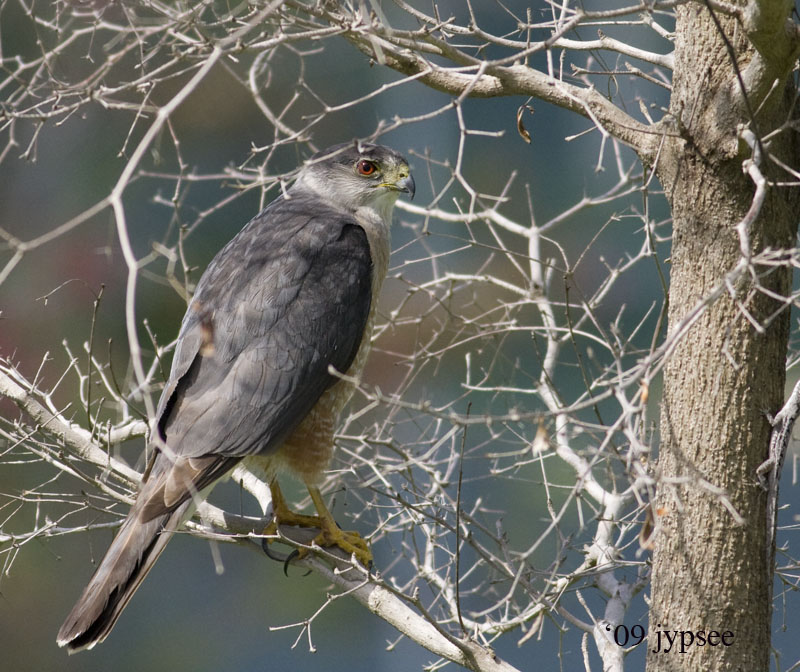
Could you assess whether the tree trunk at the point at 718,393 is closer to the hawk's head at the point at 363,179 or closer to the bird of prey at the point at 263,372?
the bird of prey at the point at 263,372

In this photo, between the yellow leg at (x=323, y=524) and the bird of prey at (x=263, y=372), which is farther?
the yellow leg at (x=323, y=524)

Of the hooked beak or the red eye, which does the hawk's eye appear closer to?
the red eye

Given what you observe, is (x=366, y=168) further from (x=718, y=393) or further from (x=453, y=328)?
(x=718, y=393)

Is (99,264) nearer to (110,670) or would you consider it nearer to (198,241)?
(198,241)

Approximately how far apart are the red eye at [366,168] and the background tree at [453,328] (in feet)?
0.77

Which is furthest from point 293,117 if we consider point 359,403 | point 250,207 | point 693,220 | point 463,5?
point 693,220

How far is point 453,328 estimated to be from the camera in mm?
3557

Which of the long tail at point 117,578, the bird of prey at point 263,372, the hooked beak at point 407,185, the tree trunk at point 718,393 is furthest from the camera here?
the hooked beak at point 407,185

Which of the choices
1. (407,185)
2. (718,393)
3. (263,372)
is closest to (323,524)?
(263,372)

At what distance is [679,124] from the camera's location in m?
1.82

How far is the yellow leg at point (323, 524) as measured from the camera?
293cm

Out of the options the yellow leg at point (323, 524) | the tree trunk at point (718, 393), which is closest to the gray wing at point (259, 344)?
the yellow leg at point (323, 524)

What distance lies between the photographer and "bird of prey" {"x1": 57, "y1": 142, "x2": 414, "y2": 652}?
7.82ft

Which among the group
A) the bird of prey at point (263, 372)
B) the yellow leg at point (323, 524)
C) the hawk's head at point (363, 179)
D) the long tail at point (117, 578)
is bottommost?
the yellow leg at point (323, 524)
